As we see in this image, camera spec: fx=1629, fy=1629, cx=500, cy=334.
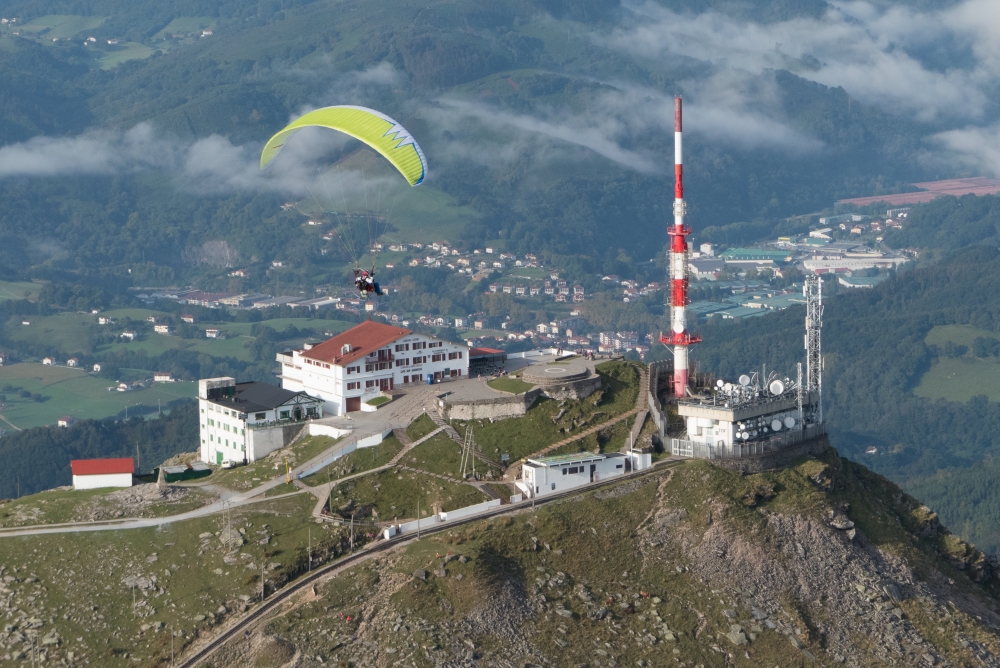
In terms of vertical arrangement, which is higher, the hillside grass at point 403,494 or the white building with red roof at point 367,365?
the white building with red roof at point 367,365

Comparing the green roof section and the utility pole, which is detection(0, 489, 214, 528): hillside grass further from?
the green roof section

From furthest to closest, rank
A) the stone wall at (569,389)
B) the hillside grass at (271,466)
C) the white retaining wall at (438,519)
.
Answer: the stone wall at (569,389) → the hillside grass at (271,466) → the white retaining wall at (438,519)

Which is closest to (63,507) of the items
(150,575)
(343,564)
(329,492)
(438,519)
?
(150,575)

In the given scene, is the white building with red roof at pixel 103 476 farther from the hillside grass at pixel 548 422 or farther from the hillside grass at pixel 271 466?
the hillside grass at pixel 548 422

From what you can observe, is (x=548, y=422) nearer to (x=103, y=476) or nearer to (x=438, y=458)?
(x=438, y=458)

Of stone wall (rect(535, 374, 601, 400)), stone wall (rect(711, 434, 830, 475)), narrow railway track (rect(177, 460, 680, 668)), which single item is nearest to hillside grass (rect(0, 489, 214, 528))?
narrow railway track (rect(177, 460, 680, 668))

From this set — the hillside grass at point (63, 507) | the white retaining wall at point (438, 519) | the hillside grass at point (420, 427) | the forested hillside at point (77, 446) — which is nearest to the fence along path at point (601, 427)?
the white retaining wall at point (438, 519)

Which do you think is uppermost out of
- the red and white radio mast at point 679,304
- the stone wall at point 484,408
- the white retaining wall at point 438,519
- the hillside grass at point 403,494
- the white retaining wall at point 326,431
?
the red and white radio mast at point 679,304

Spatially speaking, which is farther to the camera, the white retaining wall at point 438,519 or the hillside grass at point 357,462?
the hillside grass at point 357,462
